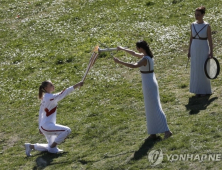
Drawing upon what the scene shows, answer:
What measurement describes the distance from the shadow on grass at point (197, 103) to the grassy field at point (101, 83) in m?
0.03

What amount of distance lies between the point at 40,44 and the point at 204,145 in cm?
1103

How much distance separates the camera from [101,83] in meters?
15.9

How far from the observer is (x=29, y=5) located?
938 inches

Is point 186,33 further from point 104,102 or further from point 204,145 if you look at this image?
point 204,145

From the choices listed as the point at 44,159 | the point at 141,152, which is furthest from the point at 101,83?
the point at 141,152

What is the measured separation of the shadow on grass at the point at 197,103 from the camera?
1235 cm

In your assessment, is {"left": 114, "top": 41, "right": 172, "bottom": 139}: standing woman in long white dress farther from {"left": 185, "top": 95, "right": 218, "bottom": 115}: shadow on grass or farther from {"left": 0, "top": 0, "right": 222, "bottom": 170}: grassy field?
{"left": 185, "top": 95, "right": 218, "bottom": 115}: shadow on grass

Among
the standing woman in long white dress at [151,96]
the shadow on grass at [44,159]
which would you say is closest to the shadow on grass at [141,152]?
the standing woman in long white dress at [151,96]

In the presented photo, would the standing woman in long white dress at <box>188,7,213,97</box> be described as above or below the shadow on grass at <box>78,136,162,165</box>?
above

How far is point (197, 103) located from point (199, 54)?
1.27 meters

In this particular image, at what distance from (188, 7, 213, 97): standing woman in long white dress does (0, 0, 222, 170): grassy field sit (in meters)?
0.31

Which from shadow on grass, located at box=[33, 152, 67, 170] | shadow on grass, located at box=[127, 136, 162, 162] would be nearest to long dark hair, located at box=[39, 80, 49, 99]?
shadow on grass, located at box=[33, 152, 67, 170]

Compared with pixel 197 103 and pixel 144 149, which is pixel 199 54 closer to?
pixel 197 103

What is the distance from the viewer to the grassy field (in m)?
10.8
